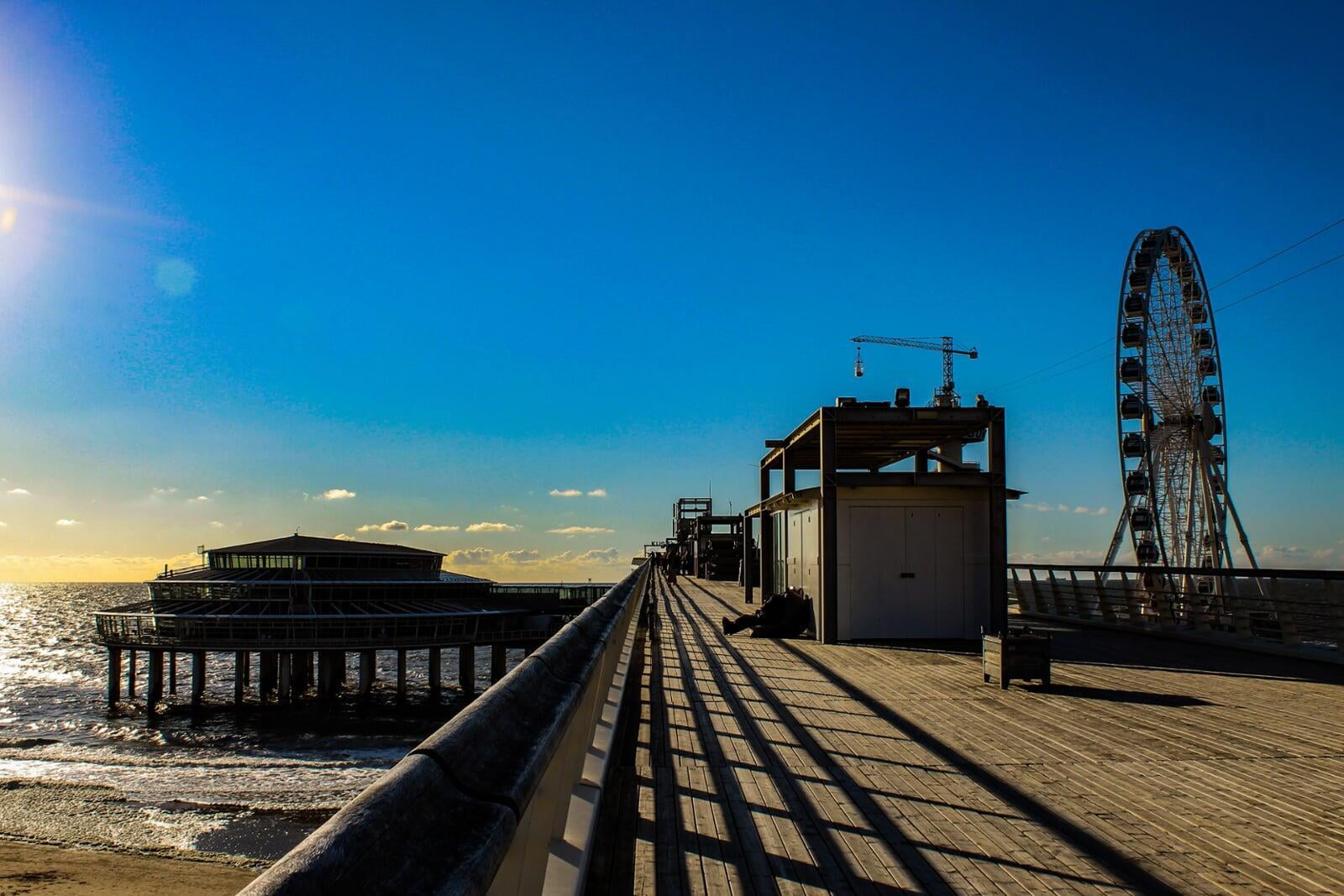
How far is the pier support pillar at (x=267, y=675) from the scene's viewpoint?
147 feet

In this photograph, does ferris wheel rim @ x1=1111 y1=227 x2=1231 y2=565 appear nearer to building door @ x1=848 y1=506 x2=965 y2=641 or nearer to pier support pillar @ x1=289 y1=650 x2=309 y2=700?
building door @ x1=848 y1=506 x2=965 y2=641

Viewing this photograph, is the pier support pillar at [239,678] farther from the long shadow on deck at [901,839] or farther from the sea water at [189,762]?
the long shadow on deck at [901,839]

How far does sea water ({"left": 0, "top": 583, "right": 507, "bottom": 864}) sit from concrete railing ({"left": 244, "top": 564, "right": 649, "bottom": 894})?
33.0 feet

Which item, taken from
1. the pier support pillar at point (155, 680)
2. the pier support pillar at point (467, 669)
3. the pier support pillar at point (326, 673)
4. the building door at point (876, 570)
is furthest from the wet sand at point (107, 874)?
the pier support pillar at point (467, 669)

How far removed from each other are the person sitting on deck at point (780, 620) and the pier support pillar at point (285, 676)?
34.7 m

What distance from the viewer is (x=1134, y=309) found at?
3097 centimetres

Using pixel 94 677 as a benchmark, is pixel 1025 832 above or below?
above

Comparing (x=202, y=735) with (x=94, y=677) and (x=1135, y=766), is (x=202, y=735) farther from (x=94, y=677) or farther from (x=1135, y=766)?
(x=1135, y=766)

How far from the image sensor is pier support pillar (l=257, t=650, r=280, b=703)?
4475cm

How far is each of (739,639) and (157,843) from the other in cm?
1464

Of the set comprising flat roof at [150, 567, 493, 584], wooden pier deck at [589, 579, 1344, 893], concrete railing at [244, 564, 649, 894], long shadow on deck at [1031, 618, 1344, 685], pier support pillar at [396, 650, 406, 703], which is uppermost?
concrete railing at [244, 564, 649, 894]

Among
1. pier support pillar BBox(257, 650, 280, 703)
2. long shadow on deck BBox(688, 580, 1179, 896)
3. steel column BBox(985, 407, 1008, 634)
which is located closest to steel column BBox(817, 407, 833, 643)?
steel column BBox(985, 407, 1008, 634)

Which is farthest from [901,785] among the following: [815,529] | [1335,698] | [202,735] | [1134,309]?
[202,735]

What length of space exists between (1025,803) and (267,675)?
47.3 metres
